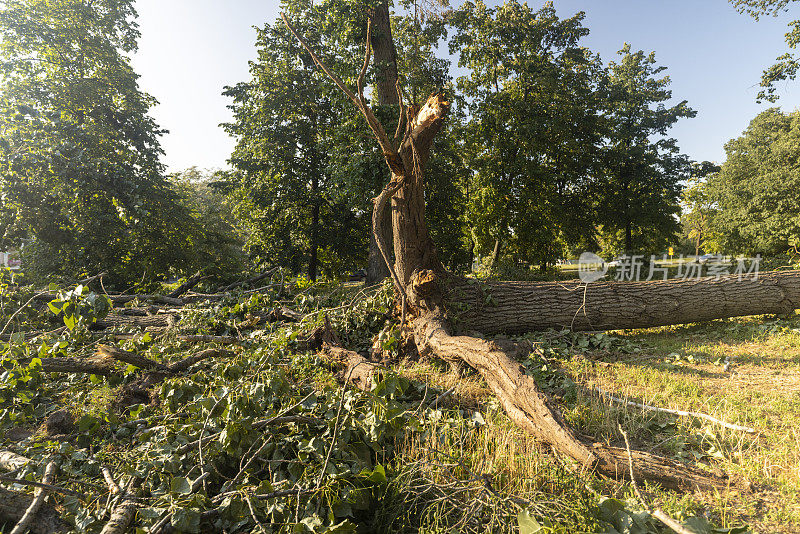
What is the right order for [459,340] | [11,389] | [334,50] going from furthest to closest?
[334,50] → [459,340] → [11,389]

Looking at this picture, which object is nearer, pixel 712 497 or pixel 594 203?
pixel 712 497

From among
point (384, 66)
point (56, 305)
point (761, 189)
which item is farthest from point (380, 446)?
point (761, 189)

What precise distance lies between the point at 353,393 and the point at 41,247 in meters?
10.0

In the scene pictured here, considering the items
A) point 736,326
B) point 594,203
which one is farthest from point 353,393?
point 594,203

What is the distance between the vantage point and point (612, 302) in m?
5.95

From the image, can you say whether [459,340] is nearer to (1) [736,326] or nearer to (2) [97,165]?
(1) [736,326]

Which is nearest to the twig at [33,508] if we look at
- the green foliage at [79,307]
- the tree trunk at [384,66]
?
the green foliage at [79,307]

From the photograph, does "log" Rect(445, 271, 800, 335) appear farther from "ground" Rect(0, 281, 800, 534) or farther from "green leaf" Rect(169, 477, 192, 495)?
"green leaf" Rect(169, 477, 192, 495)

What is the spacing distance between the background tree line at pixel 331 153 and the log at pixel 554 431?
4.17 metres

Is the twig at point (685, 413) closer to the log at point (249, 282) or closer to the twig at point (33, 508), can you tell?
the twig at point (33, 508)

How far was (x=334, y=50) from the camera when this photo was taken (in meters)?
9.77

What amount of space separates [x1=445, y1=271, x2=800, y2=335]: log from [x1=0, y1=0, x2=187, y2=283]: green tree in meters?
7.26

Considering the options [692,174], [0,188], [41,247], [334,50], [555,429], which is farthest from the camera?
[692,174]

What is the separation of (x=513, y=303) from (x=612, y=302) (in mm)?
1727
